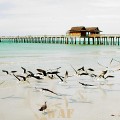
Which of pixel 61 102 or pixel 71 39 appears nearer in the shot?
pixel 61 102

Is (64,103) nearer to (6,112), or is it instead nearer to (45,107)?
(45,107)

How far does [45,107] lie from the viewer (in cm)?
696

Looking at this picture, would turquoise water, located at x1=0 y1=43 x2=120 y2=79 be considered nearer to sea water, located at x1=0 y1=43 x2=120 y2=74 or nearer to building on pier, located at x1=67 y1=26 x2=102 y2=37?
sea water, located at x1=0 y1=43 x2=120 y2=74

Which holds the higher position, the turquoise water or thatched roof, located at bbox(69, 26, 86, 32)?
thatched roof, located at bbox(69, 26, 86, 32)

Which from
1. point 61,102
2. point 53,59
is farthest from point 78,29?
point 61,102

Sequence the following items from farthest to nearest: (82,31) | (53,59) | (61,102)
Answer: (82,31)
(53,59)
(61,102)

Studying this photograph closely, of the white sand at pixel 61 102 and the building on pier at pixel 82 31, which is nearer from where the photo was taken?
the white sand at pixel 61 102

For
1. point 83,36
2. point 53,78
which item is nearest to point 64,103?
point 53,78

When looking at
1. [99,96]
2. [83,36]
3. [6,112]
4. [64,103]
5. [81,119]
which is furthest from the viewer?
[83,36]

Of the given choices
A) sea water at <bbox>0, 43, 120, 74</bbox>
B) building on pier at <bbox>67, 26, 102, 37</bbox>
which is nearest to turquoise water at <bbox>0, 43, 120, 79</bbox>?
sea water at <bbox>0, 43, 120, 74</bbox>

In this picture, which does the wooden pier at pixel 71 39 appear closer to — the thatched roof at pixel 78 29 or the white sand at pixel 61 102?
the thatched roof at pixel 78 29

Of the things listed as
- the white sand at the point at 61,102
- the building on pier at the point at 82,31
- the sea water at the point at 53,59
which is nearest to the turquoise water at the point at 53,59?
the sea water at the point at 53,59

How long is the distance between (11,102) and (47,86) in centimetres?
256

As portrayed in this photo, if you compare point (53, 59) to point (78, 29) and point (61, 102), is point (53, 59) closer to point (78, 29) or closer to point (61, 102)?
point (61, 102)
